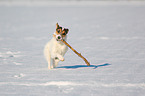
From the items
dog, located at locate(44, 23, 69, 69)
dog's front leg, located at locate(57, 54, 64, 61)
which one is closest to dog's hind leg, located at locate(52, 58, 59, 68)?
dog, located at locate(44, 23, 69, 69)

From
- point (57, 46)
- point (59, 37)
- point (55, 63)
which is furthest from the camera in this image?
point (55, 63)

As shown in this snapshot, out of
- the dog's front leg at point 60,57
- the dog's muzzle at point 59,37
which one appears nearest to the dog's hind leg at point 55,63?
the dog's front leg at point 60,57

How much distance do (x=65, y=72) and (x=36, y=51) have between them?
2148mm

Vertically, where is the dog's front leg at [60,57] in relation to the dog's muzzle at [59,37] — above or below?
below

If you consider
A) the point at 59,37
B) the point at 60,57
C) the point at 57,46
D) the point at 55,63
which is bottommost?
the point at 55,63

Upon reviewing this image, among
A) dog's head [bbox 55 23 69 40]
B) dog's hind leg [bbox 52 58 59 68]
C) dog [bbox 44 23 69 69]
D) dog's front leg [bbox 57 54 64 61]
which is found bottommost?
dog's hind leg [bbox 52 58 59 68]

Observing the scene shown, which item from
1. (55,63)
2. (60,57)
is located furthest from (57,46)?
(55,63)

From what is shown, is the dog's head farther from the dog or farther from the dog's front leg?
the dog's front leg

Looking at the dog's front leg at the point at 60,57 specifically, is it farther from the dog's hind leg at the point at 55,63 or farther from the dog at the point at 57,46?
the dog's hind leg at the point at 55,63

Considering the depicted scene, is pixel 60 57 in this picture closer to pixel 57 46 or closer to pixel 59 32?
pixel 57 46

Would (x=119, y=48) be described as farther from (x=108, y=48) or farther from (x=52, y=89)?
(x=52, y=89)

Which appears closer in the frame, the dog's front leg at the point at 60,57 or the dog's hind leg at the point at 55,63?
the dog's front leg at the point at 60,57

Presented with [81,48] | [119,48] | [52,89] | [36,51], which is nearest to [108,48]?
[119,48]

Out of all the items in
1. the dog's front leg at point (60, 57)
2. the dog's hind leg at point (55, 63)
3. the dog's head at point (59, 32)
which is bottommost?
the dog's hind leg at point (55, 63)
